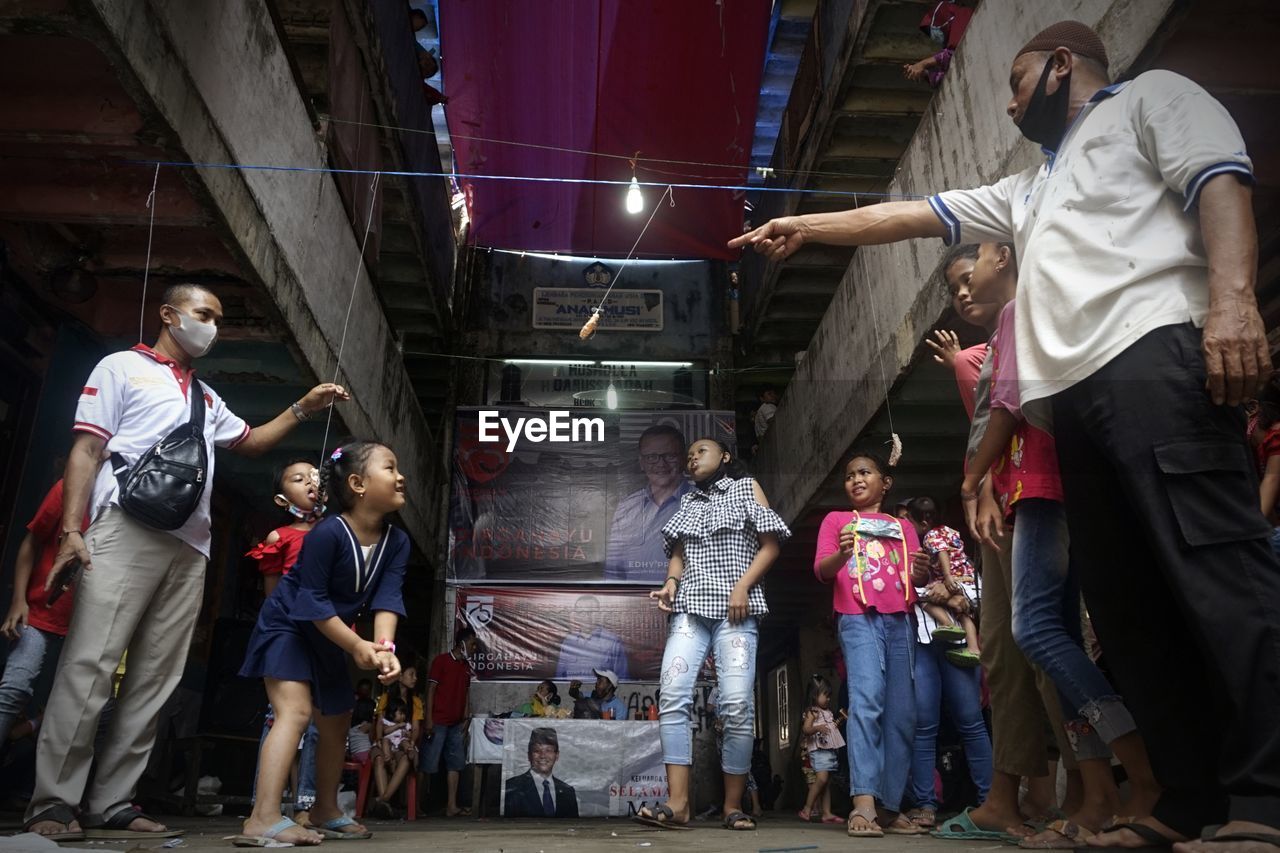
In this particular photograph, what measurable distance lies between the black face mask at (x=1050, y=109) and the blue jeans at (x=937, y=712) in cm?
274

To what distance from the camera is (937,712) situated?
4.38 meters

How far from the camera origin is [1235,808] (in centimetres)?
161

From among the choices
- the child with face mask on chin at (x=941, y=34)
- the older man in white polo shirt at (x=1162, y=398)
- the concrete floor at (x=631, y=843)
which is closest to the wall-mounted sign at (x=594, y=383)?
the child with face mask on chin at (x=941, y=34)

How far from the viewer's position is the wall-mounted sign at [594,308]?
12617 millimetres

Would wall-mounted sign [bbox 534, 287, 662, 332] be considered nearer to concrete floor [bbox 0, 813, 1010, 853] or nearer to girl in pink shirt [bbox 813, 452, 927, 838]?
girl in pink shirt [bbox 813, 452, 927, 838]

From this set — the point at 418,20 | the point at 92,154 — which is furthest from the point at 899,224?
the point at 418,20

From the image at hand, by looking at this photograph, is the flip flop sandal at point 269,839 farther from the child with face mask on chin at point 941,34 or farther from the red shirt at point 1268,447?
the child with face mask on chin at point 941,34

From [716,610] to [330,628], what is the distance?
1.69 metres

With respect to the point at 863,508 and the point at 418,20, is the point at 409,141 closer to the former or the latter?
the point at 418,20

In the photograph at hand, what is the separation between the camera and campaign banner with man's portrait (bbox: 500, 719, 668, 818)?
634 cm

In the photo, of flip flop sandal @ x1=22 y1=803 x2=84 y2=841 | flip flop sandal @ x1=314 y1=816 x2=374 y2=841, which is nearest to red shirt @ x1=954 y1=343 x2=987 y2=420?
flip flop sandal @ x1=314 y1=816 x2=374 y2=841

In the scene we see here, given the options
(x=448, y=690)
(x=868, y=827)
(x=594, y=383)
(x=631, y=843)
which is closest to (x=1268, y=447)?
(x=868, y=827)

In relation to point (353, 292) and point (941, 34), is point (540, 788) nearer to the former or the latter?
point (353, 292)

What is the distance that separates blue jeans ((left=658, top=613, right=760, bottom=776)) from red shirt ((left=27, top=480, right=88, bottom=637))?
2295 mm
